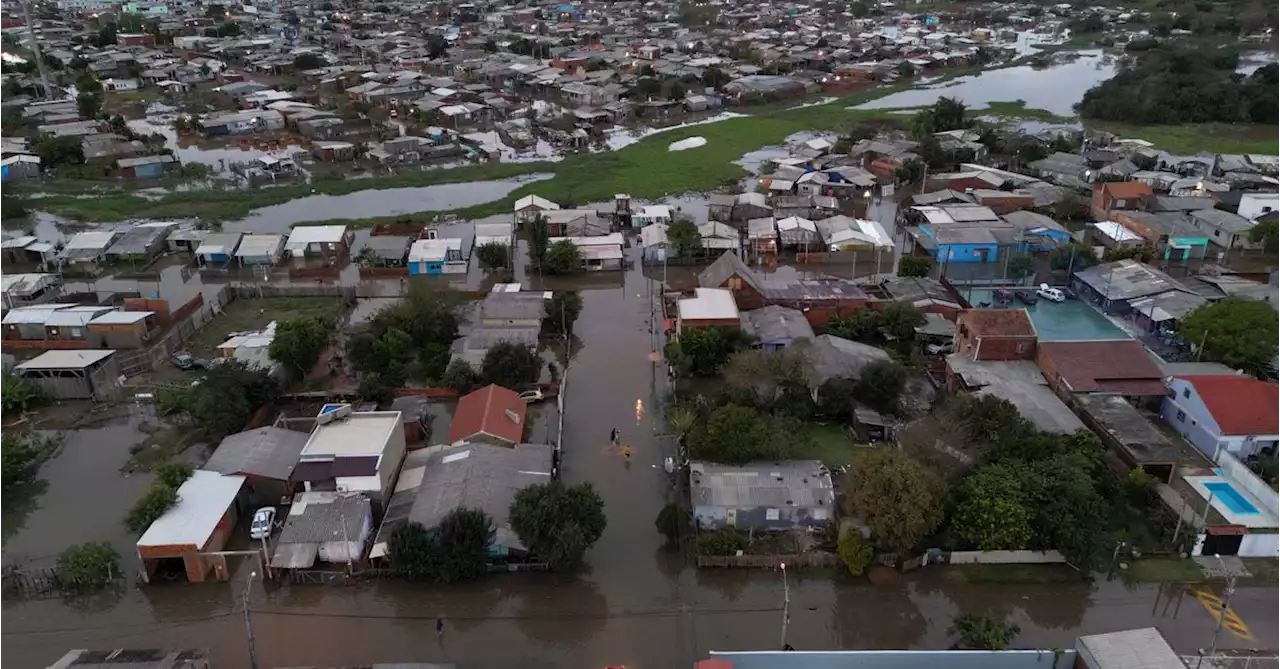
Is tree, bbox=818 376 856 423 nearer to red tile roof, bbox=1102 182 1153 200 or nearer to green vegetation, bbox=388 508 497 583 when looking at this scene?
green vegetation, bbox=388 508 497 583

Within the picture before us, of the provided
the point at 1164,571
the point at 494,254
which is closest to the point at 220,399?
the point at 494,254

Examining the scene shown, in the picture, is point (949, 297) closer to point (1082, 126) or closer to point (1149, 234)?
point (1149, 234)

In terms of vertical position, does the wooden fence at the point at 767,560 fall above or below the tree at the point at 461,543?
below

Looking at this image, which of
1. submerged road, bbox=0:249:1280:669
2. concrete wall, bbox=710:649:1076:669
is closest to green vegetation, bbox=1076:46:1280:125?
submerged road, bbox=0:249:1280:669

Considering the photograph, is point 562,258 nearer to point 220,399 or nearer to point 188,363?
point 188,363

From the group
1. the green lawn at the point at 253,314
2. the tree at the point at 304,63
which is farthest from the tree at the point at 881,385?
the tree at the point at 304,63

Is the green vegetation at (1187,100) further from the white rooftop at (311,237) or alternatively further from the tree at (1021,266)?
the white rooftop at (311,237)

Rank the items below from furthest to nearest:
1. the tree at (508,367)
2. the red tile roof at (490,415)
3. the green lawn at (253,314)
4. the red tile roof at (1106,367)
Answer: the green lawn at (253,314), the tree at (508,367), the red tile roof at (1106,367), the red tile roof at (490,415)
